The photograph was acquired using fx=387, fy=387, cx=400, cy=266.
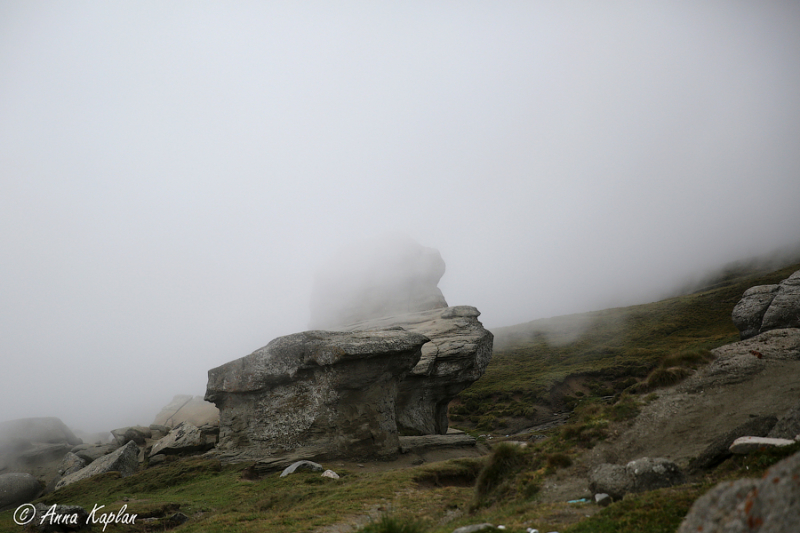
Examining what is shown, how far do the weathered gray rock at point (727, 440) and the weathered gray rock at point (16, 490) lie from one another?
37.6m

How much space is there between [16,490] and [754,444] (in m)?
39.9

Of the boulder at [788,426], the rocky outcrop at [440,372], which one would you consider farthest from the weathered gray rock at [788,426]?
the rocky outcrop at [440,372]

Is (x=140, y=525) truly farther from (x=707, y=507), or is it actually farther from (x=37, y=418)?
(x=37, y=418)

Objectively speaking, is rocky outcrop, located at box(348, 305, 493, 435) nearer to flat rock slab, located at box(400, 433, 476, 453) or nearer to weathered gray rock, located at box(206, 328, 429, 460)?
flat rock slab, located at box(400, 433, 476, 453)

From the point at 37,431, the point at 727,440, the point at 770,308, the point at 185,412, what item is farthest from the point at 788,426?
the point at 185,412

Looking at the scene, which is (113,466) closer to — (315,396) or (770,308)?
(315,396)

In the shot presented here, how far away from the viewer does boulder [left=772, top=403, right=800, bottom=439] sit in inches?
373

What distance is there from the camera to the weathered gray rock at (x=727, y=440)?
994cm

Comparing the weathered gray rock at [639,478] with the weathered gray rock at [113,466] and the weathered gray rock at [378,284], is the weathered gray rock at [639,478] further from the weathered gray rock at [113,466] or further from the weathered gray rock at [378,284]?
the weathered gray rock at [378,284]

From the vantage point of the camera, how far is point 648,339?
2741 inches

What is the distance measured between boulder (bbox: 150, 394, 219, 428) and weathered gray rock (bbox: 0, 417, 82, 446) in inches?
396

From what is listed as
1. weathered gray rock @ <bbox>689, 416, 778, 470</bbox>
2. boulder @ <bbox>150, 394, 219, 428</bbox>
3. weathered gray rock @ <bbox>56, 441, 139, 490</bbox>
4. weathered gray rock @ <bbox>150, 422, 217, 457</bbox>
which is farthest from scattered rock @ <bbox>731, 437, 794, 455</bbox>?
boulder @ <bbox>150, 394, 219, 428</bbox>

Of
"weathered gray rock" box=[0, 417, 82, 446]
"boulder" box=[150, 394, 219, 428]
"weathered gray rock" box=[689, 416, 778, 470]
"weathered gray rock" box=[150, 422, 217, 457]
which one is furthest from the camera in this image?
"boulder" box=[150, 394, 219, 428]

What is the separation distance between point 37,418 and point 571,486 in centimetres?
6688
